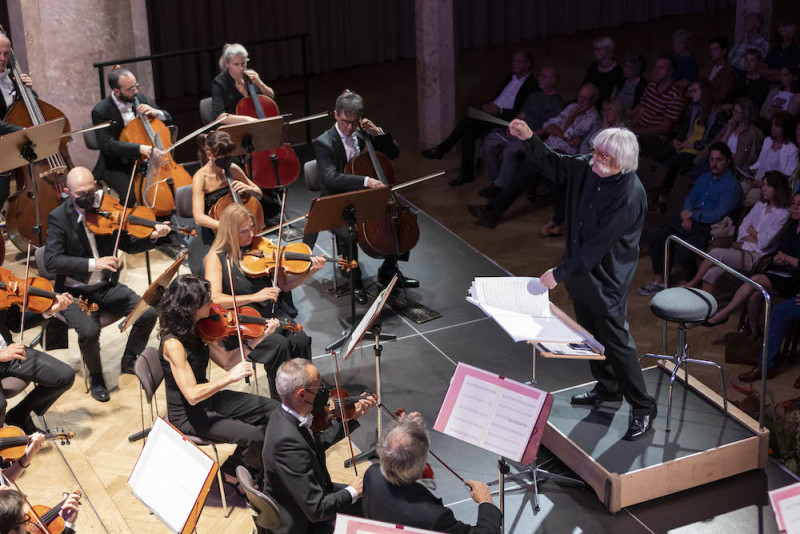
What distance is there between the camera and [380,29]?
40.2 ft

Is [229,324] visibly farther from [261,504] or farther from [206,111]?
[206,111]

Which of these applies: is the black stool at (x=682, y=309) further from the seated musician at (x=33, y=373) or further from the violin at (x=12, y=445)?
the seated musician at (x=33, y=373)

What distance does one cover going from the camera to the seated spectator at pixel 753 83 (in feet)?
24.5

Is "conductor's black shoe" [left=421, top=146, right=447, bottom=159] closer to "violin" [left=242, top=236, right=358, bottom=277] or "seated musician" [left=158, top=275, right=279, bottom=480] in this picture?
"violin" [left=242, top=236, right=358, bottom=277]

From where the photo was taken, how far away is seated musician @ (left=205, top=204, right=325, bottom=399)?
491 cm

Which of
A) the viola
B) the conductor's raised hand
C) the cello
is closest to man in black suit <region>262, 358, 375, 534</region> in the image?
the conductor's raised hand

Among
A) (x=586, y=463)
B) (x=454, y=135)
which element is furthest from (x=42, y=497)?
(x=454, y=135)

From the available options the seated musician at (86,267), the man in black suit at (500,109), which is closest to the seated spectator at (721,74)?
the man in black suit at (500,109)

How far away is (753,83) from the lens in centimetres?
753

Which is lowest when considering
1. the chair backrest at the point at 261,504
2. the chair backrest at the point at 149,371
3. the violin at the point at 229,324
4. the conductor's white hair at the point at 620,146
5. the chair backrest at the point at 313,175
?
the chair backrest at the point at 261,504

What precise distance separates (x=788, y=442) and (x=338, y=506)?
92.8 inches

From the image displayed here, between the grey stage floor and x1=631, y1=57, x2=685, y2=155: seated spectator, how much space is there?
68.3 inches

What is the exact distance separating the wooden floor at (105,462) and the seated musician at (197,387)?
40cm

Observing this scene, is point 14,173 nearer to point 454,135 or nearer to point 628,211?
point 454,135
